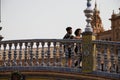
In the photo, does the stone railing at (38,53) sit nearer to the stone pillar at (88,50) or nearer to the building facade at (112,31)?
the stone pillar at (88,50)

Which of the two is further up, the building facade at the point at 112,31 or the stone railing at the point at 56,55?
the building facade at the point at 112,31

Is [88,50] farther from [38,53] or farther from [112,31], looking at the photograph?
[112,31]

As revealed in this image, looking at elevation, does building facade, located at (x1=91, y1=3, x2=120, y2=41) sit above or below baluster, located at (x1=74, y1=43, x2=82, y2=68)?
above

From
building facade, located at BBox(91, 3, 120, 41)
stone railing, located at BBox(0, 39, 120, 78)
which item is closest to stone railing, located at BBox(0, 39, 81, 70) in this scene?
stone railing, located at BBox(0, 39, 120, 78)

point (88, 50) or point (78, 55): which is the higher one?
point (88, 50)

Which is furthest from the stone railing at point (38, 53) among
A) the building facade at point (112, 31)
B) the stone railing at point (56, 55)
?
the building facade at point (112, 31)

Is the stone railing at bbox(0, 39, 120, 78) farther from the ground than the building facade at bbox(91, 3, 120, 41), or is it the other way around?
the building facade at bbox(91, 3, 120, 41)

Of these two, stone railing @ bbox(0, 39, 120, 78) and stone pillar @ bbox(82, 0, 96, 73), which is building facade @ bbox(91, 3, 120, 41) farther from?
stone pillar @ bbox(82, 0, 96, 73)

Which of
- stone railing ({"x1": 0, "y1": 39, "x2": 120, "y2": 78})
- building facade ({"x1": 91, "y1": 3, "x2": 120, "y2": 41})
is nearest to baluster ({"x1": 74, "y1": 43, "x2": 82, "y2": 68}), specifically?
stone railing ({"x1": 0, "y1": 39, "x2": 120, "y2": 78})

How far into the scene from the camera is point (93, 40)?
9516 millimetres

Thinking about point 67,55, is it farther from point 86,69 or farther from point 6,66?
point 6,66

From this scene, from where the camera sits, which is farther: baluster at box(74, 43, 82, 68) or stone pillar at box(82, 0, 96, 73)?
baluster at box(74, 43, 82, 68)

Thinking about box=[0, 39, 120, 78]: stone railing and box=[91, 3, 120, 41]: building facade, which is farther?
box=[91, 3, 120, 41]: building facade

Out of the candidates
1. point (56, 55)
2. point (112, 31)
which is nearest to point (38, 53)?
point (56, 55)
